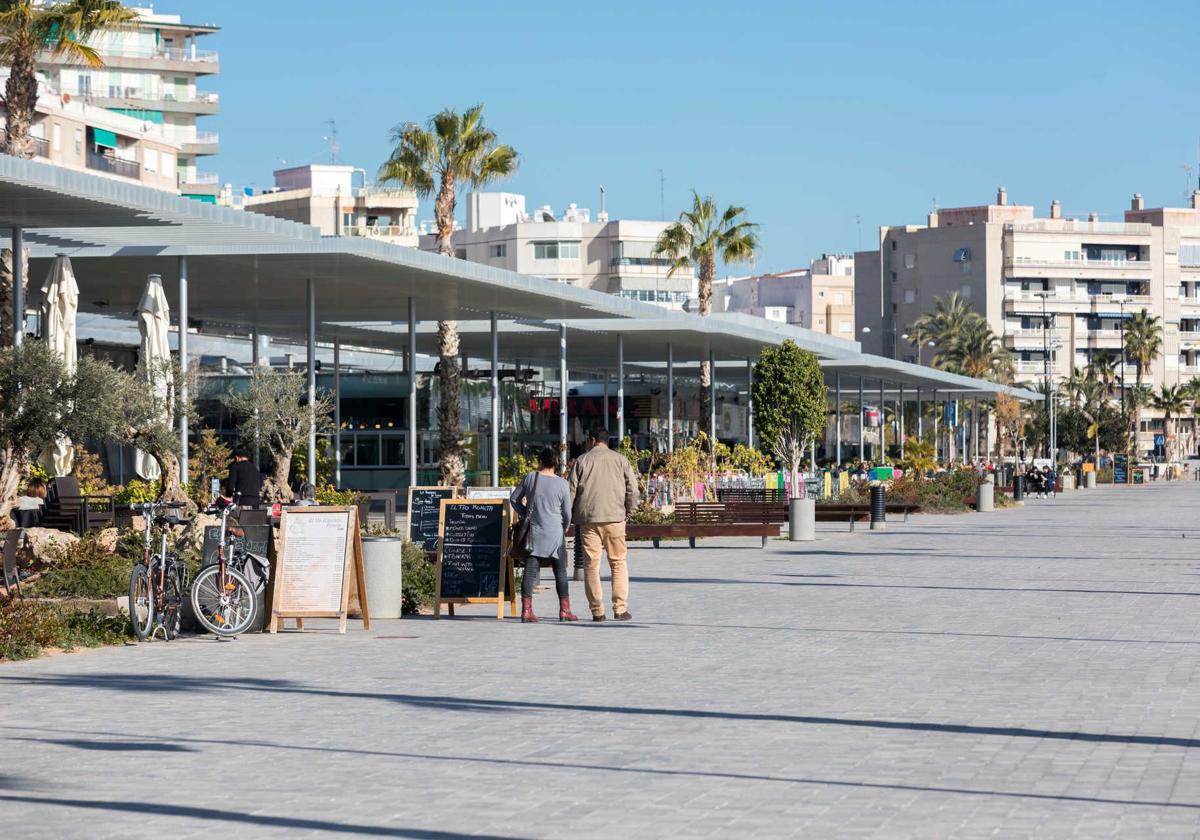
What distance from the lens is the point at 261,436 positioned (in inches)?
1181

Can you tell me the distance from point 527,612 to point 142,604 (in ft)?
11.3

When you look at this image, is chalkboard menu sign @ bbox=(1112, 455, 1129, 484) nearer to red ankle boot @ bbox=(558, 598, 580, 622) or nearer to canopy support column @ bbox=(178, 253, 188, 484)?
canopy support column @ bbox=(178, 253, 188, 484)

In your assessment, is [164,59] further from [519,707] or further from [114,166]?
[519,707]

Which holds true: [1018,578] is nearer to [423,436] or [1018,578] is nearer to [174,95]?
[423,436]

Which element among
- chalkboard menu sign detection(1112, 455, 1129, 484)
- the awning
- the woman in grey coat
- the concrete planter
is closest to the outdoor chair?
the concrete planter

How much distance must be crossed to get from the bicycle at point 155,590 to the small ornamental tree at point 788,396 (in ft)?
99.6

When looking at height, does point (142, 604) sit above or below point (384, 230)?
below

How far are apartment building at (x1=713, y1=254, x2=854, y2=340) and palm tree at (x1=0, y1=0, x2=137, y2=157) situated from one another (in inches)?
4917

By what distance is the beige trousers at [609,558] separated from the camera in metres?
16.1

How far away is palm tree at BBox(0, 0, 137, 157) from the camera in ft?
98.3

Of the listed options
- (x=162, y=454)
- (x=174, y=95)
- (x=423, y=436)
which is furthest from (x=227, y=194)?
(x=162, y=454)

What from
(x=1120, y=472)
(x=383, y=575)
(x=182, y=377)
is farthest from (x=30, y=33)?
(x=1120, y=472)

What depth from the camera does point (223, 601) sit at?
14.7 meters

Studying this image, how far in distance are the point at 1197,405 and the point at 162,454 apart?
130 metres
